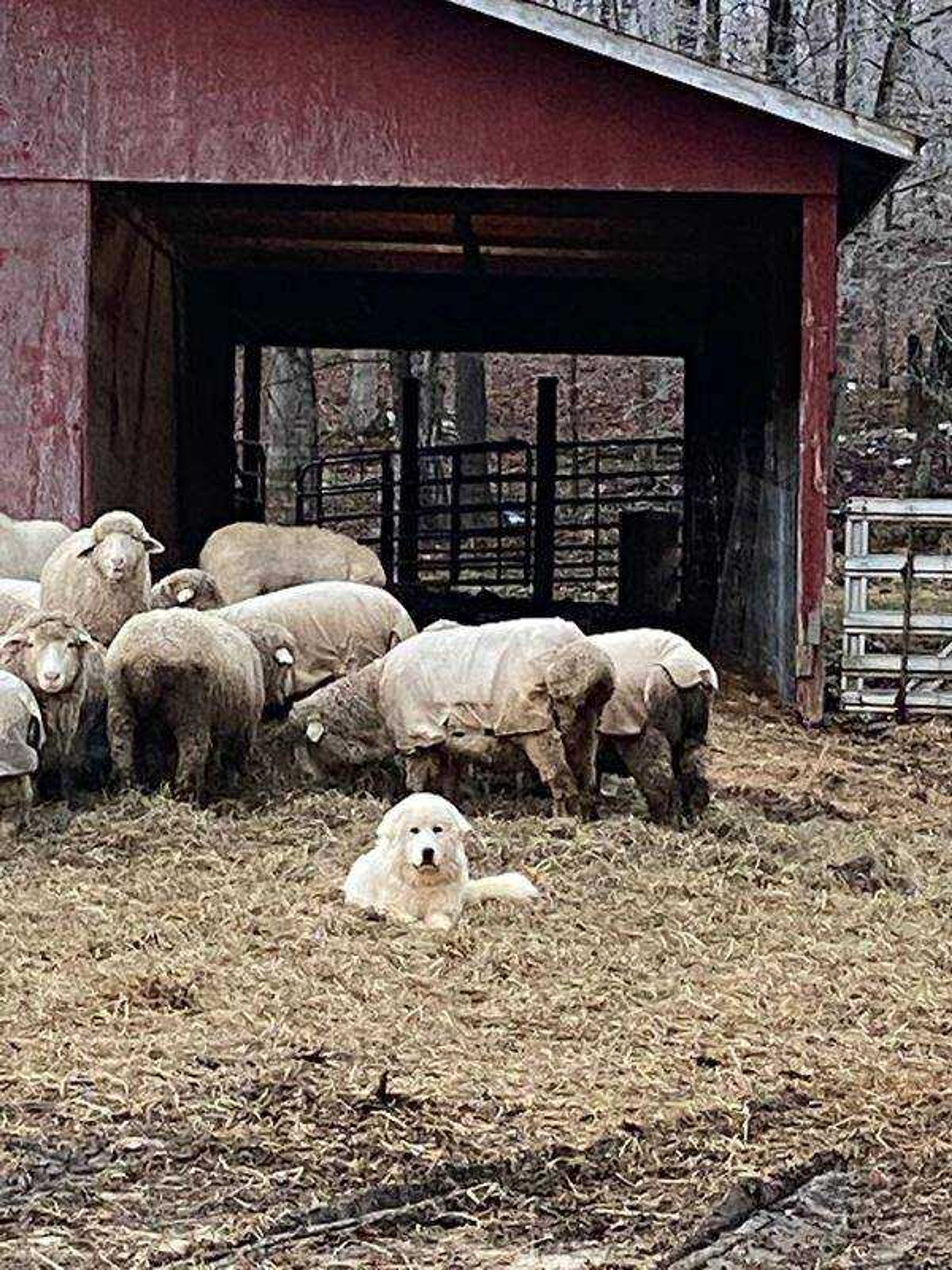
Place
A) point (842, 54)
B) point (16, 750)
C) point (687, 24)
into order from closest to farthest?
point (16, 750) → point (842, 54) → point (687, 24)

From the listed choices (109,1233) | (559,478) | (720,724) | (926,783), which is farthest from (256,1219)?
(559,478)

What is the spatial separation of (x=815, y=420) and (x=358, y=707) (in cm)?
468

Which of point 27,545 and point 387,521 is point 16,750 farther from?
point 387,521

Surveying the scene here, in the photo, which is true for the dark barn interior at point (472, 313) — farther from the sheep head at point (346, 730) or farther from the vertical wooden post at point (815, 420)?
the sheep head at point (346, 730)

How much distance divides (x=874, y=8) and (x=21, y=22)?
1596cm

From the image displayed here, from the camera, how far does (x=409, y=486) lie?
23562 mm

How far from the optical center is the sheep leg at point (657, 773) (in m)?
10.1

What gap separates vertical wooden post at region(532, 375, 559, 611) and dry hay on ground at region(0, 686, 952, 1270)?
1283 centimetres

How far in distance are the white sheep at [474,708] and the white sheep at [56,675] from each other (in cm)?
114

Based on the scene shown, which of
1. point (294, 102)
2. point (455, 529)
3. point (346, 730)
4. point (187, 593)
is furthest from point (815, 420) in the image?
point (455, 529)

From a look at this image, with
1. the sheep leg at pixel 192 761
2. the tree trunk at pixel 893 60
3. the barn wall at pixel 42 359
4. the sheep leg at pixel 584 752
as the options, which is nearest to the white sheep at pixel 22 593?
the sheep leg at pixel 192 761

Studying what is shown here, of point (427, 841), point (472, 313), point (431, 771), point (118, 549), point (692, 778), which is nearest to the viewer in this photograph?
point (427, 841)

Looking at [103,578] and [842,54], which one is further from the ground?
[842,54]

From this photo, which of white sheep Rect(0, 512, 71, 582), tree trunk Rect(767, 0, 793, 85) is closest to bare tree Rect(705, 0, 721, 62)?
tree trunk Rect(767, 0, 793, 85)
